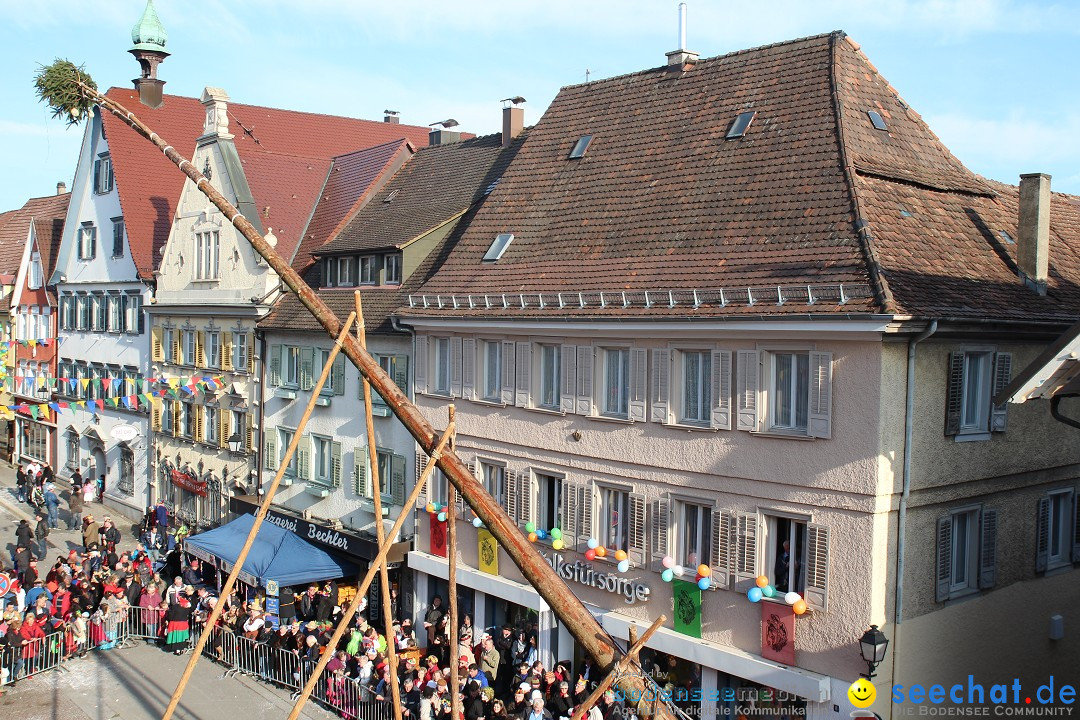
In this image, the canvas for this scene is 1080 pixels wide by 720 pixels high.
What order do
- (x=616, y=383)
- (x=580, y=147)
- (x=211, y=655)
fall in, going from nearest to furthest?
1. (x=616, y=383)
2. (x=211, y=655)
3. (x=580, y=147)

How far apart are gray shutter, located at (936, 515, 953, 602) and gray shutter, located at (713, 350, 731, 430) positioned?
3254 millimetres

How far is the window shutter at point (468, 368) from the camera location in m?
21.3

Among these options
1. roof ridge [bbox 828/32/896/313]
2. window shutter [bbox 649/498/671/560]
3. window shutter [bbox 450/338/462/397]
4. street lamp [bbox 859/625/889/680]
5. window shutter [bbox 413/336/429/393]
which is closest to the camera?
street lamp [bbox 859/625/889/680]

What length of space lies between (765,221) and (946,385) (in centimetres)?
370

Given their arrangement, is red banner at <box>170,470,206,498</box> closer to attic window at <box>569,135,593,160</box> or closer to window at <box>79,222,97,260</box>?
window at <box>79,222,97,260</box>

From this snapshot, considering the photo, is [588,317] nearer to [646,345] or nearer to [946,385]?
[646,345]

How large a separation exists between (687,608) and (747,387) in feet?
11.9

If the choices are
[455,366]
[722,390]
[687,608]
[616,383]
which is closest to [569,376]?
[616,383]

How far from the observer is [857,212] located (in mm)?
15961

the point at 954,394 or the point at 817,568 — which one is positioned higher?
the point at 954,394

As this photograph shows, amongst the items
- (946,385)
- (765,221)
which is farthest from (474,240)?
(946,385)

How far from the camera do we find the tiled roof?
33656 mm

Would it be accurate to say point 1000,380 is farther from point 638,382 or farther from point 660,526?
point 660,526

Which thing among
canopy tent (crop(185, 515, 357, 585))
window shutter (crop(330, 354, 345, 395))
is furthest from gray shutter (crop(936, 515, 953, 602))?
window shutter (crop(330, 354, 345, 395))
